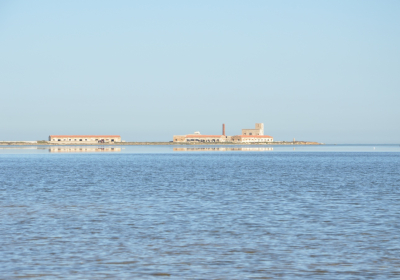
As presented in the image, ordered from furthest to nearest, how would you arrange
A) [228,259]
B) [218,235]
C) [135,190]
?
1. [135,190]
2. [218,235]
3. [228,259]

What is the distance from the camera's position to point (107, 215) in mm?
19219

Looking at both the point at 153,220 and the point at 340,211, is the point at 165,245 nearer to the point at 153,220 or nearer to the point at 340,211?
the point at 153,220

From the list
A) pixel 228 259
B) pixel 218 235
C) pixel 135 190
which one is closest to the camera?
pixel 228 259

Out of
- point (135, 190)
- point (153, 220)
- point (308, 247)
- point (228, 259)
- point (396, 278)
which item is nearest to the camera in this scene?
point (396, 278)

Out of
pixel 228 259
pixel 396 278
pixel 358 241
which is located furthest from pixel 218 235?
pixel 396 278

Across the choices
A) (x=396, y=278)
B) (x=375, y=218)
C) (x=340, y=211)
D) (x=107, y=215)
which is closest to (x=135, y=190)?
(x=107, y=215)

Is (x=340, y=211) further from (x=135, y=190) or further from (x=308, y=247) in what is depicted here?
(x=135, y=190)

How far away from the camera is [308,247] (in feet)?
43.7

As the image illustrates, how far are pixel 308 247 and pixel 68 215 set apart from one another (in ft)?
32.0

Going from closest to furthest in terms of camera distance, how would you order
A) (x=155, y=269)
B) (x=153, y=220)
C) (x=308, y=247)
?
(x=155, y=269) → (x=308, y=247) → (x=153, y=220)

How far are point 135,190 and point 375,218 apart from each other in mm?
15446

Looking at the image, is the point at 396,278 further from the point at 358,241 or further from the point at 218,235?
the point at 218,235

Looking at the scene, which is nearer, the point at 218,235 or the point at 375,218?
the point at 218,235

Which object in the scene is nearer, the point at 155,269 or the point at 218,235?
the point at 155,269
